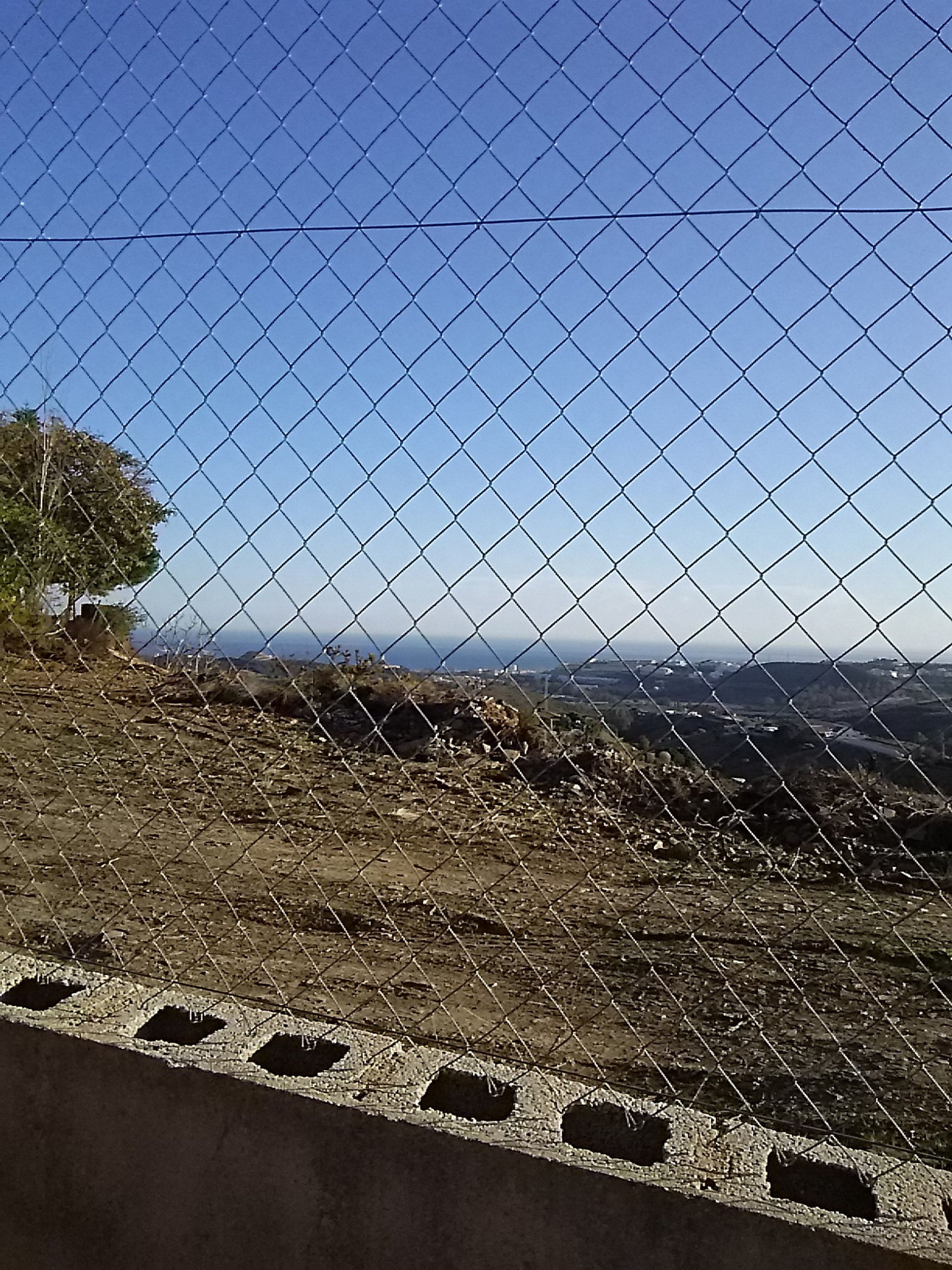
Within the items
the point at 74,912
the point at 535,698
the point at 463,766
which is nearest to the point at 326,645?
the point at 535,698

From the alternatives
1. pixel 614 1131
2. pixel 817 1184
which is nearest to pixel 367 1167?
pixel 614 1131

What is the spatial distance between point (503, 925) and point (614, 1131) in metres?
2.46

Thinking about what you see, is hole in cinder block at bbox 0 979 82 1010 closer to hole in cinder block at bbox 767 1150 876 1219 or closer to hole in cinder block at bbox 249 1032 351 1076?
hole in cinder block at bbox 249 1032 351 1076

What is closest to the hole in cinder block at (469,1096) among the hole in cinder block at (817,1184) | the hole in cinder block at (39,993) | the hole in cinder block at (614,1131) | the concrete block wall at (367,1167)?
the concrete block wall at (367,1167)

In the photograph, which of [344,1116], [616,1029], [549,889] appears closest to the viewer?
[344,1116]

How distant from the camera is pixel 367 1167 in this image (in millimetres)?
1429

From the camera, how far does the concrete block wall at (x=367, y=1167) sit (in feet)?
4.15

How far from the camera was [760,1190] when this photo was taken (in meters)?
1.28

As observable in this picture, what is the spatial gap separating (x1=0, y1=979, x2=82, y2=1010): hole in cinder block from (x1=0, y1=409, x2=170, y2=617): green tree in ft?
2.66

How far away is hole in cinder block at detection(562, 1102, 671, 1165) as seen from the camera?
4.72 ft

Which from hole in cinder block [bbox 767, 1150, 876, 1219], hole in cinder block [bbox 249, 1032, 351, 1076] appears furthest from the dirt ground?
hole in cinder block [bbox 249, 1032, 351, 1076]

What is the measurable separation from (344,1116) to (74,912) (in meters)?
2.81

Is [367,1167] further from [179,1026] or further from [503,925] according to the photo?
[503,925]

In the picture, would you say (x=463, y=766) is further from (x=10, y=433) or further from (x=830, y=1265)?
(x=830, y=1265)
